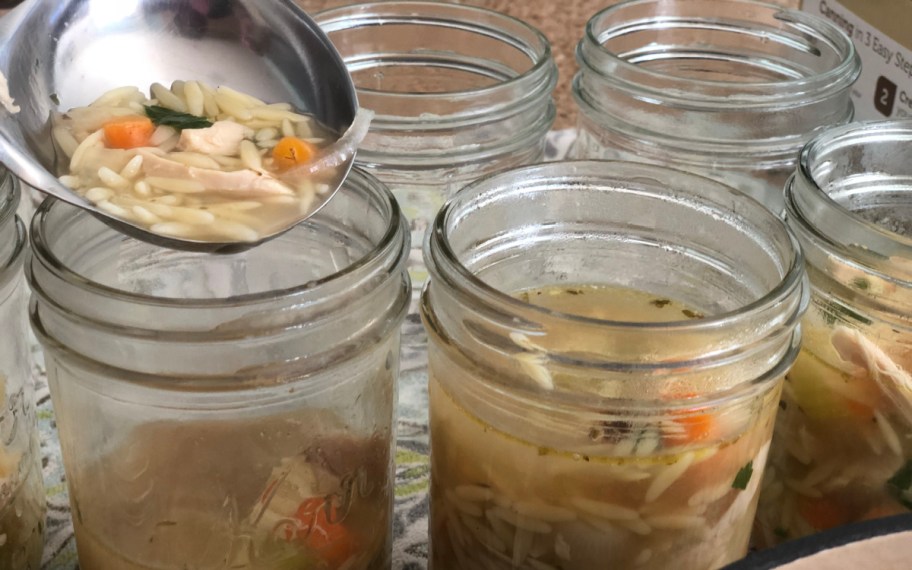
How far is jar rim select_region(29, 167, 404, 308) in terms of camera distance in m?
0.68

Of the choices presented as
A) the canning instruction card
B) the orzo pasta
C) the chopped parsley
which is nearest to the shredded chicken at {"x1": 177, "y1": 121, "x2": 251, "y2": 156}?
the orzo pasta

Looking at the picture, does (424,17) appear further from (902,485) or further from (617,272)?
(902,485)

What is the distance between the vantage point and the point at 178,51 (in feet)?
3.12

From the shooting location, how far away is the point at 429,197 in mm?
1153

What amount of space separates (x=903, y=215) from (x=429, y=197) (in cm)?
47

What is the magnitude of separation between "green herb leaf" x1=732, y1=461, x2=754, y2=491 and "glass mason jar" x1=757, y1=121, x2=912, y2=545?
0.45 ft

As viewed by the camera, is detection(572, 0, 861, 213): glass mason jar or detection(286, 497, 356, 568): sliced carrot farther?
detection(572, 0, 861, 213): glass mason jar

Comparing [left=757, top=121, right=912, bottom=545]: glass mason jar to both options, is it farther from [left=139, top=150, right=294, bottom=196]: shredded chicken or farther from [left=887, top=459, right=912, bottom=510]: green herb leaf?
[left=139, top=150, right=294, bottom=196]: shredded chicken

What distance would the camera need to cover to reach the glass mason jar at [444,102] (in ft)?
3.64

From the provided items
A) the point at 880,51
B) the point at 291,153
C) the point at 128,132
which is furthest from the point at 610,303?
the point at 880,51

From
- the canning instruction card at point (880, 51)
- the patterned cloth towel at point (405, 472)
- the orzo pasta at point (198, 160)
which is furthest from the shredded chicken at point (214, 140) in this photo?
the canning instruction card at point (880, 51)

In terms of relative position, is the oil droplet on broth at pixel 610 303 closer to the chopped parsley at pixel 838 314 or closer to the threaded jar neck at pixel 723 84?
the chopped parsley at pixel 838 314

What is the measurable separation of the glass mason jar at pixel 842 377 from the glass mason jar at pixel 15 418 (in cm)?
61

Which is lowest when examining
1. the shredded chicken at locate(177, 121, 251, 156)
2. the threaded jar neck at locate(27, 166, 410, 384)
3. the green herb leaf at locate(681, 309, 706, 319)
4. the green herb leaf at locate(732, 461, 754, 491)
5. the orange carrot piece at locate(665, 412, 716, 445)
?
the green herb leaf at locate(732, 461, 754, 491)
